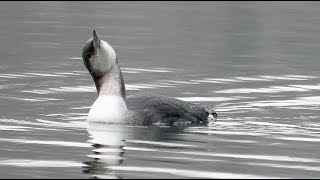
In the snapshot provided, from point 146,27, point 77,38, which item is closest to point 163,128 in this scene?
point 77,38

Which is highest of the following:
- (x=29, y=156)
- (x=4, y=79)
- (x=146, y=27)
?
(x=146, y=27)

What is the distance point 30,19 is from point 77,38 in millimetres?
5775

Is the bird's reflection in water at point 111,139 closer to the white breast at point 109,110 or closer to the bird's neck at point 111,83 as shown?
the white breast at point 109,110

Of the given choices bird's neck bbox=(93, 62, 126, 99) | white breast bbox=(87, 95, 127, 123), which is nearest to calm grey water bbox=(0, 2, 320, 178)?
white breast bbox=(87, 95, 127, 123)

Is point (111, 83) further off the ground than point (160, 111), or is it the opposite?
point (111, 83)

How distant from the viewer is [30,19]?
35156 millimetres

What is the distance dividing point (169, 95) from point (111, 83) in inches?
135

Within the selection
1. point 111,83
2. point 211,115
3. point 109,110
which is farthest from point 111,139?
point 211,115

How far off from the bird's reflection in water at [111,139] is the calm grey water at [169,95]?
0.05ft

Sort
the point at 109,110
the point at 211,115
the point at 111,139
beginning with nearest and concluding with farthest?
the point at 111,139 → the point at 109,110 → the point at 211,115

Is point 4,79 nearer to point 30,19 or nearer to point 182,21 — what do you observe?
point 30,19

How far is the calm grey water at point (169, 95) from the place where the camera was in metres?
12.5

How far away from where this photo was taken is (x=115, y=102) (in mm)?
15258

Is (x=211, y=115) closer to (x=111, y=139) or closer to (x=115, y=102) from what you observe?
(x=115, y=102)
